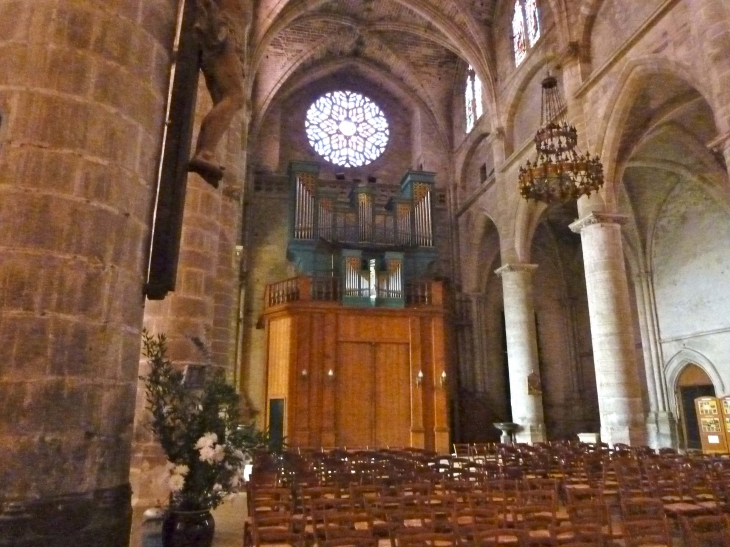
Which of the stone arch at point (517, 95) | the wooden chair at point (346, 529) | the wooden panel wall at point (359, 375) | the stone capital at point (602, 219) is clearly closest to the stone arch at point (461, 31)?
the stone arch at point (517, 95)

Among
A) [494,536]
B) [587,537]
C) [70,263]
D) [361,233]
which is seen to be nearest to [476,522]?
[494,536]

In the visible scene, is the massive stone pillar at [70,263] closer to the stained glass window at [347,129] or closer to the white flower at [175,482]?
the white flower at [175,482]

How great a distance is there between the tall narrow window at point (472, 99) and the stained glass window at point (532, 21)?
3199 mm

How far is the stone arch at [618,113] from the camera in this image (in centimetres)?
1041

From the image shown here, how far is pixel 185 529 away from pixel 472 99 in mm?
18568

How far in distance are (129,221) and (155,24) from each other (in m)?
1.28

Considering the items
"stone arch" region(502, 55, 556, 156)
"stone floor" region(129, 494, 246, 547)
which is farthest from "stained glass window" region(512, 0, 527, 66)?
"stone floor" region(129, 494, 246, 547)

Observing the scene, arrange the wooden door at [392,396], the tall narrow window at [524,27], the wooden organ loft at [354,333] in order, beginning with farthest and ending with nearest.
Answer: the wooden door at [392,396] → the wooden organ loft at [354,333] → the tall narrow window at [524,27]

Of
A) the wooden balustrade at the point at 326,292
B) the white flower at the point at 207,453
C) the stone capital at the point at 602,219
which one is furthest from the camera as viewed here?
the wooden balustrade at the point at 326,292

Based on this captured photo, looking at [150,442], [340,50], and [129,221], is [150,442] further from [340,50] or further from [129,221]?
[340,50]

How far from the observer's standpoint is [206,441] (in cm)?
377

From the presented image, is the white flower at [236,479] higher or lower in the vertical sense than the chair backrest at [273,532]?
higher

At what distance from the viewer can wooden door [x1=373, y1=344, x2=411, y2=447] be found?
16.0m

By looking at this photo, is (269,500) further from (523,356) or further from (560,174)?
(523,356)
